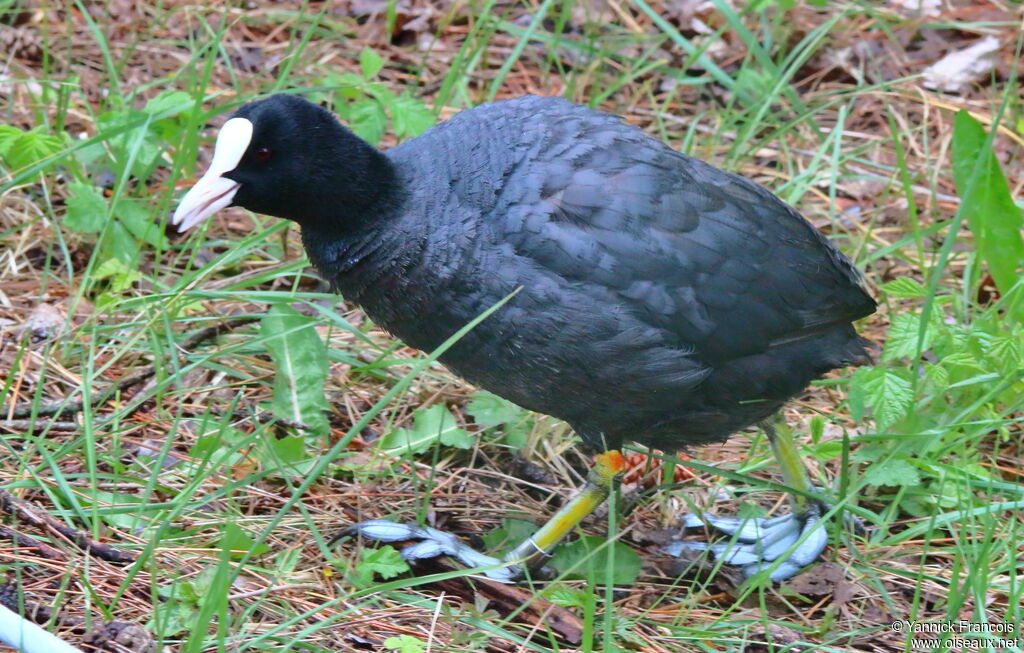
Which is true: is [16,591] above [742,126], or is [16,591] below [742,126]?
below

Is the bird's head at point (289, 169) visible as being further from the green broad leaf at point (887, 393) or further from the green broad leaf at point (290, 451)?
the green broad leaf at point (887, 393)

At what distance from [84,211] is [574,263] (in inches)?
76.3

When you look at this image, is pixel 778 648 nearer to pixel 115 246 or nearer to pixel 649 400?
pixel 649 400

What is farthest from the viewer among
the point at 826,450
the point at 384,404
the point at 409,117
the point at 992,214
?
the point at 409,117

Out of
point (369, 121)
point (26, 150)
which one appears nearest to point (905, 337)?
point (369, 121)

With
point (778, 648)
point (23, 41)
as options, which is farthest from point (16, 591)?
point (23, 41)

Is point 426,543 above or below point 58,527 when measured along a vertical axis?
below

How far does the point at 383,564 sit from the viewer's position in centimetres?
300

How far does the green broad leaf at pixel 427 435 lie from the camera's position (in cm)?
352

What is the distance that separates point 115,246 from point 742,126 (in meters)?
2.50

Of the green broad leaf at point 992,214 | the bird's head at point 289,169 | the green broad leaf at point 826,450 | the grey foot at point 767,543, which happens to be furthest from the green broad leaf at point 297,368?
the green broad leaf at point 992,214

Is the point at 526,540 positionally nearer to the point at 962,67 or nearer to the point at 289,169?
the point at 289,169

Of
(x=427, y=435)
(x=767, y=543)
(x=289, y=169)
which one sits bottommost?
(x=767, y=543)

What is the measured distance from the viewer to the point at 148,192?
171 inches
